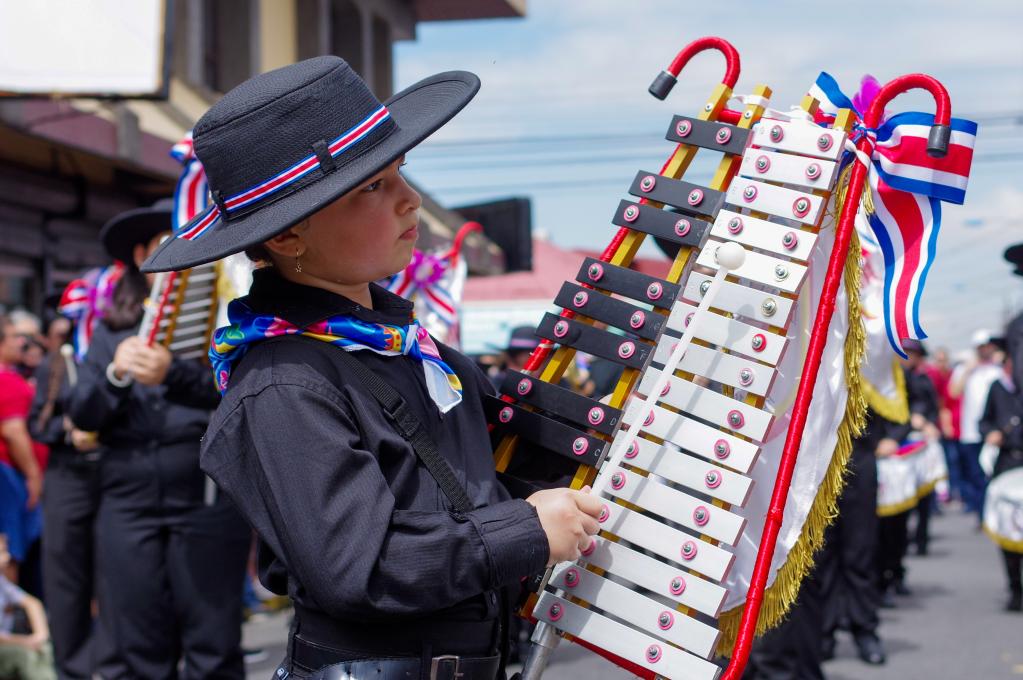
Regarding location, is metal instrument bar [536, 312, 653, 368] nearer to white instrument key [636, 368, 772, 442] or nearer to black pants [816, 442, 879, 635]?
white instrument key [636, 368, 772, 442]

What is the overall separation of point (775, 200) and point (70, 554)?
4.03 metres

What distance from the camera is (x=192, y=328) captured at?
4.47 meters

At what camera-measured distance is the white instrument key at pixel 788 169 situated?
234cm

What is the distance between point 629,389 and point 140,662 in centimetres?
294

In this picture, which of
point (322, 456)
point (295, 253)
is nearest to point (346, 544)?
point (322, 456)

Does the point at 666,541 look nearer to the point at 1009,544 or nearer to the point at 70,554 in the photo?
the point at 70,554

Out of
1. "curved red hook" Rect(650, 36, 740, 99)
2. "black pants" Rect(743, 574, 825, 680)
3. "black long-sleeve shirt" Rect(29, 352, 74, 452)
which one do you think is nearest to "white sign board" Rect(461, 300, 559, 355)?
"black long-sleeve shirt" Rect(29, 352, 74, 452)

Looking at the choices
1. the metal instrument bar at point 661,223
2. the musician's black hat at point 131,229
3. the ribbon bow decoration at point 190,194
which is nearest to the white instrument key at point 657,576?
the metal instrument bar at point 661,223

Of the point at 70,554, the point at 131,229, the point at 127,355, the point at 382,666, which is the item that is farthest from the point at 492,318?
the point at 382,666

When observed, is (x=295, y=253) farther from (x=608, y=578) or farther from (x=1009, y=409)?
(x=1009, y=409)

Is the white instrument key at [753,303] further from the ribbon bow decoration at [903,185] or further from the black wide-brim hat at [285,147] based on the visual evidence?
the black wide-brim hat at [285,147]

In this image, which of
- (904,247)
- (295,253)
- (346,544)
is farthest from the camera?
(904,247)

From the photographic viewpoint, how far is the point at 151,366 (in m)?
4.26

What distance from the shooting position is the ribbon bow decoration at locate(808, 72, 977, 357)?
2.39 metres
